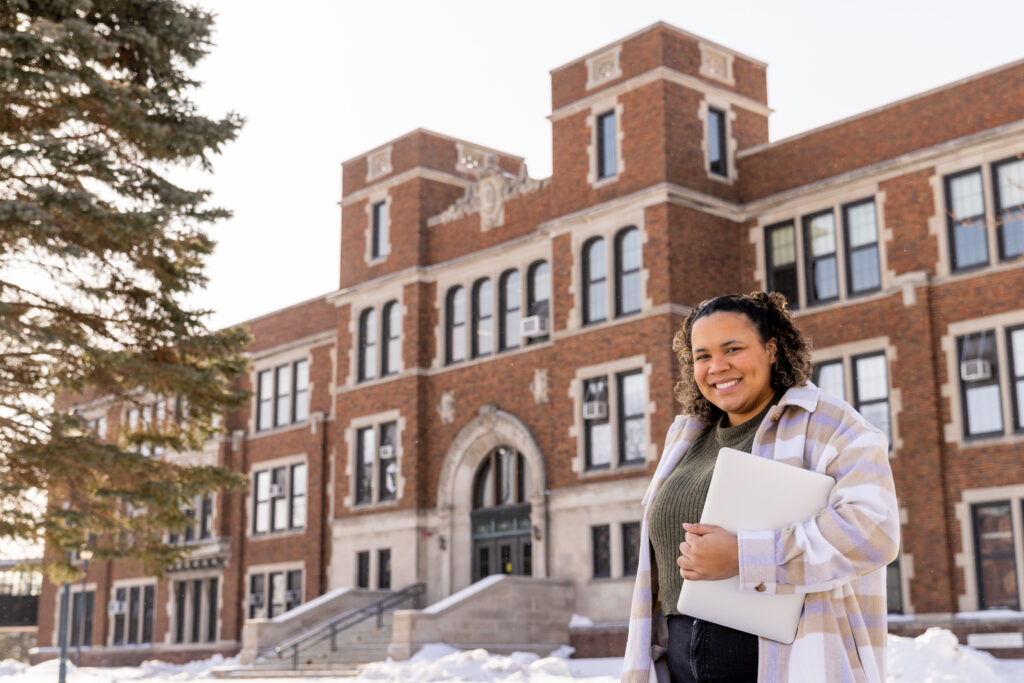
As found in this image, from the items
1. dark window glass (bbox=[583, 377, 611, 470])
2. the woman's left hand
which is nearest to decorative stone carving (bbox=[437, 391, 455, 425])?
dark window glass (bbox=[583, 377, 611, 470])

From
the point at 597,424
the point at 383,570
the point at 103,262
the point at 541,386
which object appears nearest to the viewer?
the point at 103,262

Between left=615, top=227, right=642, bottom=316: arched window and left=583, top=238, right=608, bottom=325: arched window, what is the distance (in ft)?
1.14

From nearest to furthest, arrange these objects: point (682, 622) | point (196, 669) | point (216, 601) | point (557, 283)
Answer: point (682, 622) < point (557, 283) < point (196, 669) < point (216, 601)

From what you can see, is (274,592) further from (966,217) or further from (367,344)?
(966,217)

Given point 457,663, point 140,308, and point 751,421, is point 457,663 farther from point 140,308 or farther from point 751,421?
point 751,421

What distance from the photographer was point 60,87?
14977 millimetres

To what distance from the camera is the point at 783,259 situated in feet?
78.7

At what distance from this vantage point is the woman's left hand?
9.68 ft

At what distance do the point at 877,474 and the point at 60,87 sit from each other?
14060mm

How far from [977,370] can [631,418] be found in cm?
656

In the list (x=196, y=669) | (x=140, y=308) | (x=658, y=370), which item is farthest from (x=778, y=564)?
(x=196, y=669)

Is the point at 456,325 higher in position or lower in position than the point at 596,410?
higher

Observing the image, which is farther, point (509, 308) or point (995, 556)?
point (509, 308)

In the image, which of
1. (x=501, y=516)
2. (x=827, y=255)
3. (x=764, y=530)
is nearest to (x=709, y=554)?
(x=764, y=530)
